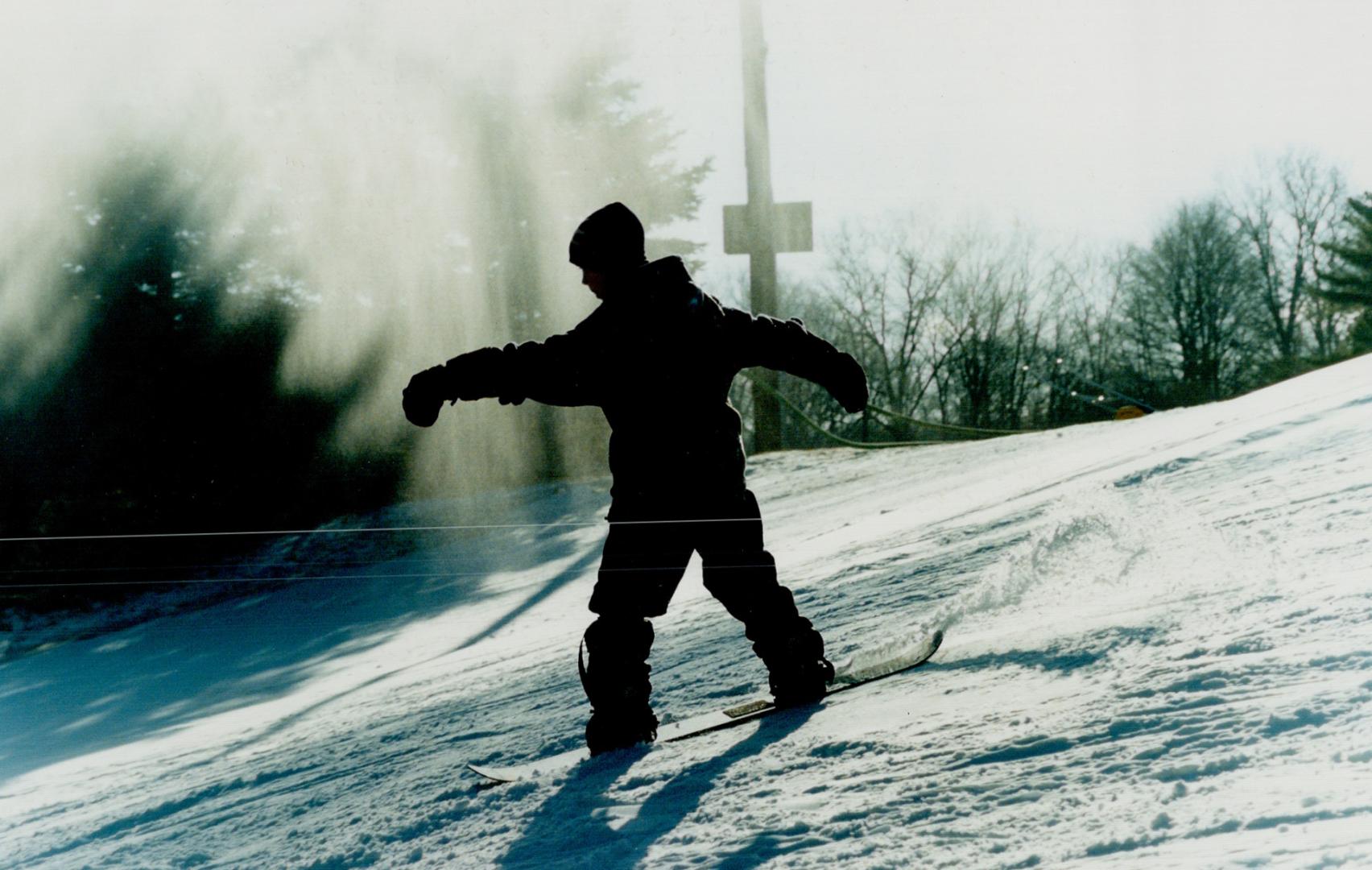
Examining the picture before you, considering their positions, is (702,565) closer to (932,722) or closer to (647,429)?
(647,429)

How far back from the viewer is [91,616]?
14.1m

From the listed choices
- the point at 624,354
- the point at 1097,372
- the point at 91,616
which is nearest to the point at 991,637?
the point at 624,354

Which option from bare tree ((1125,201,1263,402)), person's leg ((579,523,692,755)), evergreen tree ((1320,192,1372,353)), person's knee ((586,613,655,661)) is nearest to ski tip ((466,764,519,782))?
person's leg ((579,523,692,755))

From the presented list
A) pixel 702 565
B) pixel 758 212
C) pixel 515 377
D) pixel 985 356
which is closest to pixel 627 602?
pixel 702 565

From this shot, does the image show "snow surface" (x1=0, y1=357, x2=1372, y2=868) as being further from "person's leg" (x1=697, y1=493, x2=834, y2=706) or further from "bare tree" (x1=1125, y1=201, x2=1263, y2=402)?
"bare tree" (x1=1125, y1=201, x2=1263, y2=402)

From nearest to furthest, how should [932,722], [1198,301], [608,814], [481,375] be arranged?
1. [608,814]
2. [932,722]
3. [481,375]
4. [1198,301]

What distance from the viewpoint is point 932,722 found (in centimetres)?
289

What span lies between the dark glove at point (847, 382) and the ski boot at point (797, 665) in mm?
648

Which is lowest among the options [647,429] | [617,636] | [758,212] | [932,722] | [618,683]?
[932,722]

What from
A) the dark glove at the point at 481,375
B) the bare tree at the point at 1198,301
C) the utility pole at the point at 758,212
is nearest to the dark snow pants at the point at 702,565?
the dark glove at the point at 481,375

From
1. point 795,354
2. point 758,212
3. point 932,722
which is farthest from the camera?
point 758,212

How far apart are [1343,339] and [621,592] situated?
3951 cm

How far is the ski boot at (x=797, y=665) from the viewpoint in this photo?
330 centimetres

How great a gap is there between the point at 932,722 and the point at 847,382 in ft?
3.25
